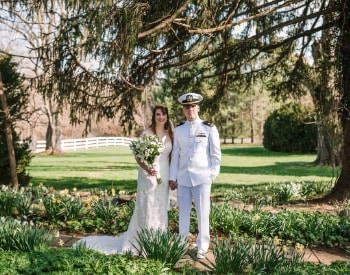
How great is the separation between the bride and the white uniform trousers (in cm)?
35

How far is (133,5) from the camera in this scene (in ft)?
20.2

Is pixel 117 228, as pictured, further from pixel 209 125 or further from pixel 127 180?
pixel 127 180

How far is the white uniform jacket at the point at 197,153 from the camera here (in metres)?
5.25

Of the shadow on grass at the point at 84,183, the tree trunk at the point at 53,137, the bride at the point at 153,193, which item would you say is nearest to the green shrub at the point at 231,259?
the bride at the point at 153,193

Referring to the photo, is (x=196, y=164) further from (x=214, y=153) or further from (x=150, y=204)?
(x=150, y=204)

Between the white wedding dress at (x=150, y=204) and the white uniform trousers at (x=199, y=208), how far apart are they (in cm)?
33

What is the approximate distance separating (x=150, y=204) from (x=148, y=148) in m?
0.69

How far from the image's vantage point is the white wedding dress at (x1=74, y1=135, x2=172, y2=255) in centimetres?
561

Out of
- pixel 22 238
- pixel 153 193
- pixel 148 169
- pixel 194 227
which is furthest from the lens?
pixel 194 227

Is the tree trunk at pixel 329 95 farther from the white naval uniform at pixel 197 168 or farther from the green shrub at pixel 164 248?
the green shrub at pixel 164 248

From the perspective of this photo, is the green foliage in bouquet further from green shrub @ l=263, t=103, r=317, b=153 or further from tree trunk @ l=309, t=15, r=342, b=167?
green shrub @ l=263, t=103, r=317, b=153

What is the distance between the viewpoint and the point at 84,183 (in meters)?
13.9

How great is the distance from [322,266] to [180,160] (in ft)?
5.96

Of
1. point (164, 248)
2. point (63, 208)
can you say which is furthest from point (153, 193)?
point (63, 208)
